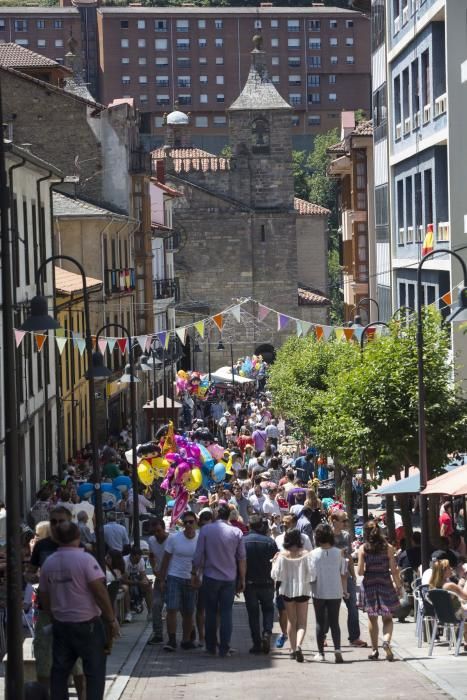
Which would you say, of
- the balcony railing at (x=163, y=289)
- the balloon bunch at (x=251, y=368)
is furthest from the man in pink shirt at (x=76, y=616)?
the balloon bunch at (x=251, y=368)

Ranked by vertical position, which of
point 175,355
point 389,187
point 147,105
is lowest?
point 175,355

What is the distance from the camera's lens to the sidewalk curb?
473 inches

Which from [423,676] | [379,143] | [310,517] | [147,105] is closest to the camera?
[423,676]

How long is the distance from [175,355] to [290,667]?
50.1 m

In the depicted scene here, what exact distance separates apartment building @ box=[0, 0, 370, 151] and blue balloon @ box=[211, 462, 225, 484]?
9746 centimetres

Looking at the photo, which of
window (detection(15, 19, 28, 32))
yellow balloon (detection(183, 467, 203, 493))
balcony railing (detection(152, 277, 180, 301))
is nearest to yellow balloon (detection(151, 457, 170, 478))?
yellow balloon (detection(183, 467, 203, 493))

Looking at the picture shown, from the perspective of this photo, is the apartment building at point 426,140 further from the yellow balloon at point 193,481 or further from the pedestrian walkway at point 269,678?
the pedestrian walkway at point 269,678

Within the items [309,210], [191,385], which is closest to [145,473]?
[191,385]

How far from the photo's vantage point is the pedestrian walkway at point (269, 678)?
12.0 m

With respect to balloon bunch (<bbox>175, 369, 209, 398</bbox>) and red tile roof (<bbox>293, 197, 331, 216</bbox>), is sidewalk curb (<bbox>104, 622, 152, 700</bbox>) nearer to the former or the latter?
balloon bunch (<bbox>175, 369, 209, 398</bbox>)

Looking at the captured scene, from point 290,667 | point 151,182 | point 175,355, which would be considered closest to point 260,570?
point 290,667

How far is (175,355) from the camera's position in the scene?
6378 cm

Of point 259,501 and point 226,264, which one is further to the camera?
point 226,264

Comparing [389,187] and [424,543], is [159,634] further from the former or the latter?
[389,187]
